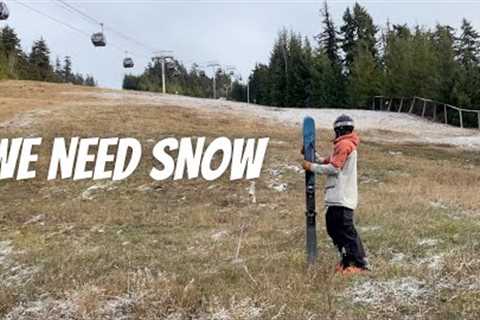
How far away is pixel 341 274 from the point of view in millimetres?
6191

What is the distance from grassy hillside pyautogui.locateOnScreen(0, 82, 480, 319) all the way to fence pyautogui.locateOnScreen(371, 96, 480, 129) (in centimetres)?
1976

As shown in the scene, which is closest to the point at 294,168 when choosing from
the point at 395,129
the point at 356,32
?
the point at 395,129

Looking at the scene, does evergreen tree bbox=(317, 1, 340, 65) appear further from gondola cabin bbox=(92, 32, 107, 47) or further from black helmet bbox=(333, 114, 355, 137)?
black helmet bbox=(333, 114, 355, 137)

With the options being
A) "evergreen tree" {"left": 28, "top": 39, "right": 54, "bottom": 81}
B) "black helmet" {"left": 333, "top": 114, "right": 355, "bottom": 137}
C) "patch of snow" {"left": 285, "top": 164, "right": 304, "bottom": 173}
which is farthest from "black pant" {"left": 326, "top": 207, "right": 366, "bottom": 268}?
"evergreen tree" {"left": 28, "top": 39, "right": 54, "bottom": 81}

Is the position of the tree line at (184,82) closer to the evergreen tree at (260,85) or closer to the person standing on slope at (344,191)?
the evergreen tree at (260,85)

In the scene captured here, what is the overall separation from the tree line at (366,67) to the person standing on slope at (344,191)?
32700 mm

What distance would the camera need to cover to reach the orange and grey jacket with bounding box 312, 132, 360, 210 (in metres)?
6.11

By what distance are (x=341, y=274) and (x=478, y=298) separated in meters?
1.41

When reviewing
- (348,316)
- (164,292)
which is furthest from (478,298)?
(164,292)

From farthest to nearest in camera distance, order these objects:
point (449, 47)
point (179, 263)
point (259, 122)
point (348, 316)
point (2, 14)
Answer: point (449, 47) < point (259, 122) < point (2, 14) < point (179, 263) < point (348, 316)

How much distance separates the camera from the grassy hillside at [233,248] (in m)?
5.62

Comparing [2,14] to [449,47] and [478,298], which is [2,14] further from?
[449,47]

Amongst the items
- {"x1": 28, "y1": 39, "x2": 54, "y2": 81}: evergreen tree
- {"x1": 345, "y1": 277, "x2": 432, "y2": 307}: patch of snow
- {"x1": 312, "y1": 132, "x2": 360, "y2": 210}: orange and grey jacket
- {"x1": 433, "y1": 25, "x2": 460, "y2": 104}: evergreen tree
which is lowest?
{"x1": 345, "y1": 277, "x2": 432, "y2": 307}: patch of snow

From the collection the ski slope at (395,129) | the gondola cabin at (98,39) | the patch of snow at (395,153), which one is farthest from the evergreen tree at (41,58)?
the patch of snow at (395,153)
